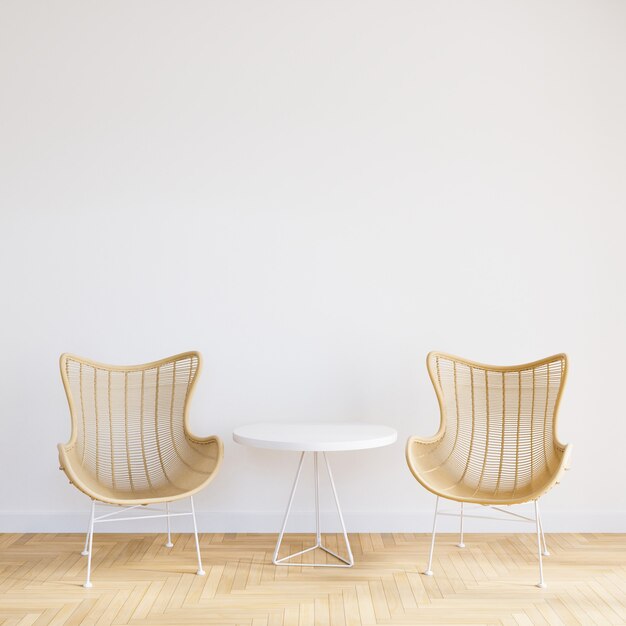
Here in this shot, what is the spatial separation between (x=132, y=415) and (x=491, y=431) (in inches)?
70.7

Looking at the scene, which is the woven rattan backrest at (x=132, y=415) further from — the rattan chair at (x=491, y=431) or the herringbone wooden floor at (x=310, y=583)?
the rattan chair at (x=491, y=431)

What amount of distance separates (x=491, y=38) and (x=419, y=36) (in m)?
0.39

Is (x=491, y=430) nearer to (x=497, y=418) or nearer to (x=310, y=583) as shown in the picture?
(x=497, y=418)

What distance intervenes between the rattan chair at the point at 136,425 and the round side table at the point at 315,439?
285 millimetres

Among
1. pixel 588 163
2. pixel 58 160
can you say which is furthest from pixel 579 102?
pixel 58 160

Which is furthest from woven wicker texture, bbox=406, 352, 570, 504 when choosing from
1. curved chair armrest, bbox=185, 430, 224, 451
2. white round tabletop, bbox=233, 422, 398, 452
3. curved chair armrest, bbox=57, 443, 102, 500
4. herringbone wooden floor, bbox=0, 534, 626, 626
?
curved chair armrest, bbox=57, 443, 102, 500

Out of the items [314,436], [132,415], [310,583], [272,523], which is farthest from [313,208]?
[310,583]

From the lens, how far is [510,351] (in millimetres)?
3742

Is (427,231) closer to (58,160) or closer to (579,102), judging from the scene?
(579,102)

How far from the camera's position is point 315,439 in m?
3.02

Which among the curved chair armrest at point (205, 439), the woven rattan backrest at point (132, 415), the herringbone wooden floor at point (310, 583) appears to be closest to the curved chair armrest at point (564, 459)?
the herringbone wooden floor at point (310, 583)

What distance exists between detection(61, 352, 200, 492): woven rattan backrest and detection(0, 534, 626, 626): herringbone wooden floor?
0.40 metres

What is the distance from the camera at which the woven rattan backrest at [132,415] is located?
3.44m

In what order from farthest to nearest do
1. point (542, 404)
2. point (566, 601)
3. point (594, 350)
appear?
point (594, 350) → point (542, 404) → point (566, 601)
